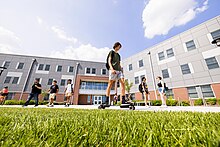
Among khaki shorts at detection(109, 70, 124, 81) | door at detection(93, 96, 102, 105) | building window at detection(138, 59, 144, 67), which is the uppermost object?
building window at detection(138, 59, 144, 67)

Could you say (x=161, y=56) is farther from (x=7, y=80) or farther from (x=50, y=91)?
(x=7, y=80)

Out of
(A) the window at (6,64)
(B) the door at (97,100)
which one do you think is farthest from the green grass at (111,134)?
(A) the window at (6,64)

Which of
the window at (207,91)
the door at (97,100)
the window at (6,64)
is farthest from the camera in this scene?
the door at (97,100)

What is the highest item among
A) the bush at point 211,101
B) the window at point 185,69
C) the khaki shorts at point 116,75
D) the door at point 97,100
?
the window at point 185,69

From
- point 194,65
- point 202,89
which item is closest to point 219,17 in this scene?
point 194,65

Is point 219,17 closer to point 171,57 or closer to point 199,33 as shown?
point 199,33

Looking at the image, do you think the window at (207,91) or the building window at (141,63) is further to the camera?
the building window at (141,63)

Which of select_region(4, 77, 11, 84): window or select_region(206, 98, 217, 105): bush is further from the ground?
select_region(4, 77, 11, 84): window

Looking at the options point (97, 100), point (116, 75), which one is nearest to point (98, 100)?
point (97, 100)

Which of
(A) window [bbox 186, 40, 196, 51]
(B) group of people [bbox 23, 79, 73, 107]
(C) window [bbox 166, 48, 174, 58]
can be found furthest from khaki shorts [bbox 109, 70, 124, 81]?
(C) window [bbox 166, 48, 174, 58]

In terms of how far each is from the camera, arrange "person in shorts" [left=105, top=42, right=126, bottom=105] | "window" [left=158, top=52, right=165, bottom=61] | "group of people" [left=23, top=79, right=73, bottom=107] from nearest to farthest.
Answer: "person in shorts" [left=105, top=42, right=126, bottom=105] < "group of people" [left=23, top=79, right=73, bottom=107] < "window" [left=158, top=52, right=165, bottom=61]

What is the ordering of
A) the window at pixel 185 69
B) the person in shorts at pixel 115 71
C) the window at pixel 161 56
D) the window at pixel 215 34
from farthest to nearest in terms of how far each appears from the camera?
1. the window at pixel 161 56
2. the window at pixel 185 69
3. the window at pixel 215 34
4. the person in shorts at pixel 115 71

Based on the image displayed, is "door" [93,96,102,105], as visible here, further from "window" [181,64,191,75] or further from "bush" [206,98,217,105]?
"bush" [206,98,217,105]

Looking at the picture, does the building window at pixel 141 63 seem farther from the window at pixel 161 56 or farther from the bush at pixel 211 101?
the bush at pixel 211 101
